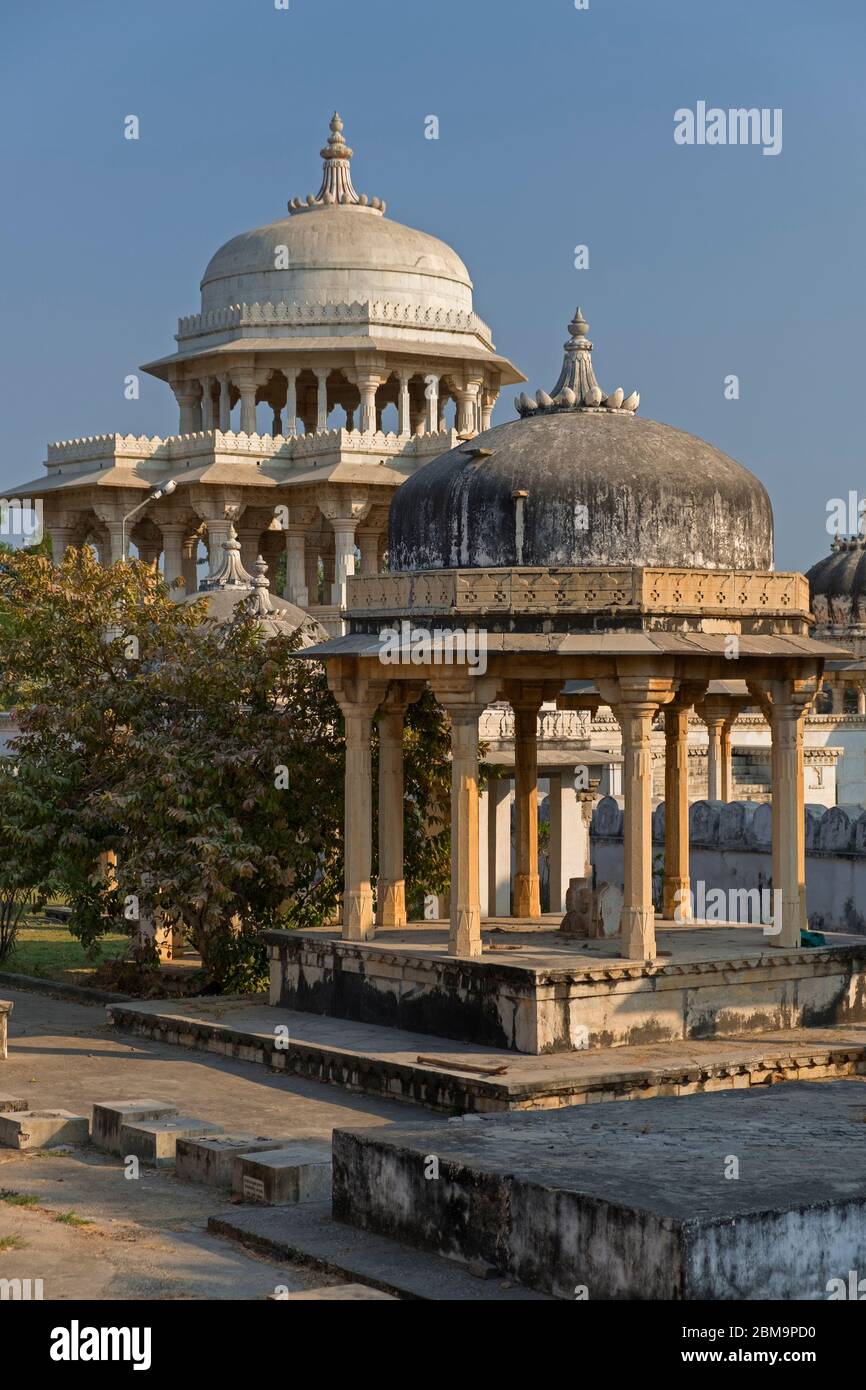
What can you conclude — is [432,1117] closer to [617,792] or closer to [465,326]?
[617,792]

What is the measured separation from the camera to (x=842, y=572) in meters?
60.2

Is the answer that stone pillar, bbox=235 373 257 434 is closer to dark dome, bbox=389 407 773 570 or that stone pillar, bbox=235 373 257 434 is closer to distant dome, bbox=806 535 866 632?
distant dome, bbox=806 535 866 632

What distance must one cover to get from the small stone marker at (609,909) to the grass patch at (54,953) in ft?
20.2

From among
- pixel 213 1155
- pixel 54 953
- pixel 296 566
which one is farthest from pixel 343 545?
pixel 213 1155

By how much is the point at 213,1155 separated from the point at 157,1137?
735mm

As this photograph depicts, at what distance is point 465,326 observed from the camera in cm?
5731

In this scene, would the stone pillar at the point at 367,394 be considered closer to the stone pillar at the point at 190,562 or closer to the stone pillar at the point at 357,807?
the stone pillar at the point at 190,562

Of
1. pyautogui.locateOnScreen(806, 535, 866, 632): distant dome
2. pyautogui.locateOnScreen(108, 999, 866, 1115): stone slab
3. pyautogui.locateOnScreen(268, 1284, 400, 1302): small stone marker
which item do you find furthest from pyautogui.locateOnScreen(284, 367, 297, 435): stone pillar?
pyautogui.locateOnScreen(268, 1284, 400, 1302): small stone marker

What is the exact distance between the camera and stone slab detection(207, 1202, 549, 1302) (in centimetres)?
1103

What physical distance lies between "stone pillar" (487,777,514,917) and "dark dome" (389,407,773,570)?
8637mm

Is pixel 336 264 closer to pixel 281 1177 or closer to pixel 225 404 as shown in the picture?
pixel 225 404

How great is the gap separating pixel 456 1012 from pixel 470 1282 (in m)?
7.14

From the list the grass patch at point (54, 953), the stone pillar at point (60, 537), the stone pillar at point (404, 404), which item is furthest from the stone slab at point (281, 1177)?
the stone pillar at point (60, 537)
